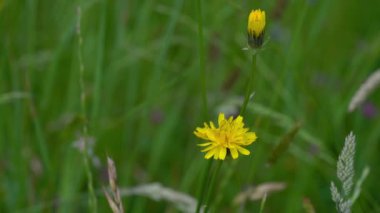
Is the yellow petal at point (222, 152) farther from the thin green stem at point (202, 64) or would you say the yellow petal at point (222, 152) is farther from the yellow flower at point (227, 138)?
the thin green stem at point (202, 64)

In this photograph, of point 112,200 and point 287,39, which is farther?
point 287,39

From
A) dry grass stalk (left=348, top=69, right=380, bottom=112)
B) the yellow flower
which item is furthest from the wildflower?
dry grass stalk (left=348, top=69, right=380, bottom=112)

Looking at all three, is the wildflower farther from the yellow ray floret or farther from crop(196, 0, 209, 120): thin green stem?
crop(196, 0, 209, 120): thin green stem

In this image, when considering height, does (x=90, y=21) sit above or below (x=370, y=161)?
above

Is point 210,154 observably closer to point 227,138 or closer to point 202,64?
point 227,138

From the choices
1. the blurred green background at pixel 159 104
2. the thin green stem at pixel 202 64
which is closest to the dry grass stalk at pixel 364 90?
the blurred green background at pixel 159 104

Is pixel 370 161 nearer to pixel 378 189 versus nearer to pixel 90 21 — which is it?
pixel 378 189

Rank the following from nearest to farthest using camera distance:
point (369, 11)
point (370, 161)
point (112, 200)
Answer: point (112, 200) < point (370, 161) < point (369, 11)

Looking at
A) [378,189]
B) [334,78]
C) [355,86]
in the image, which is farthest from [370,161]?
[334,78]
